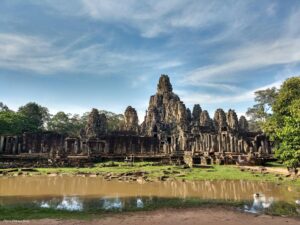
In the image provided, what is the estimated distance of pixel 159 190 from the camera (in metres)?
17.2

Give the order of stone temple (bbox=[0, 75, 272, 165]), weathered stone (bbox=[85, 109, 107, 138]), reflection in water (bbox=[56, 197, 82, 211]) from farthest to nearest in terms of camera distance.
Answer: weathered stone (bbox=[85, 109, 107, 138])
stone temple (bbox=[0, 75, 272, 165])
reflection in water (bbox=[56, 197, 82, 211])

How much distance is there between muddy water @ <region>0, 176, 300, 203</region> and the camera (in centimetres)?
1541

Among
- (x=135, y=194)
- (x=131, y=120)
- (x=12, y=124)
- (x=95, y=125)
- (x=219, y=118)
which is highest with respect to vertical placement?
(x=219, y=118)

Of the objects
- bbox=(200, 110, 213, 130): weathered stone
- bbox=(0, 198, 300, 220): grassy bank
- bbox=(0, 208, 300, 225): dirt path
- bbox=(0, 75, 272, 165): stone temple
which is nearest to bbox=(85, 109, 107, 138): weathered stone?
bbox=(0, 75, 272, 165): stone temple

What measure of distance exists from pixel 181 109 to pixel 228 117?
434 inches

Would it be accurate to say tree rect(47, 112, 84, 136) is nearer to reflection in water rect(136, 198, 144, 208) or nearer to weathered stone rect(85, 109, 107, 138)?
weathered stone rect(85, 109, 107, 138)

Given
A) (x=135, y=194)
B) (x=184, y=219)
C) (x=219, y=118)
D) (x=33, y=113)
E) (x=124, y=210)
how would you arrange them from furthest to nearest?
(x=33, y=113), (x=219, y=118), (x=135, y=194), (x=124, y=210), (x=184, y=219)

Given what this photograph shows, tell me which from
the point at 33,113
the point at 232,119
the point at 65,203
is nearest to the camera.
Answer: the point at 65,203

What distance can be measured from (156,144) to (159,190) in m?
36.1

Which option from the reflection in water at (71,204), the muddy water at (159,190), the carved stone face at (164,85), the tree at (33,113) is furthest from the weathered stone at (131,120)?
the reflection in water at (71,204)

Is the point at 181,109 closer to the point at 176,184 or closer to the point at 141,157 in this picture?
the point at 141,157

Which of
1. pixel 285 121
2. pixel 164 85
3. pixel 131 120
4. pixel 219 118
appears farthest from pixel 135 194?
pixel 164 85

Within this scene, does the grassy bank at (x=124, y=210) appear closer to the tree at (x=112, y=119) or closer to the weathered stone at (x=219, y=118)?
the weathered stone at (x=219, y=118)

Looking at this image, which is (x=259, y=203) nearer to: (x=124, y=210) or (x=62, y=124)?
(x=124, y=210)
